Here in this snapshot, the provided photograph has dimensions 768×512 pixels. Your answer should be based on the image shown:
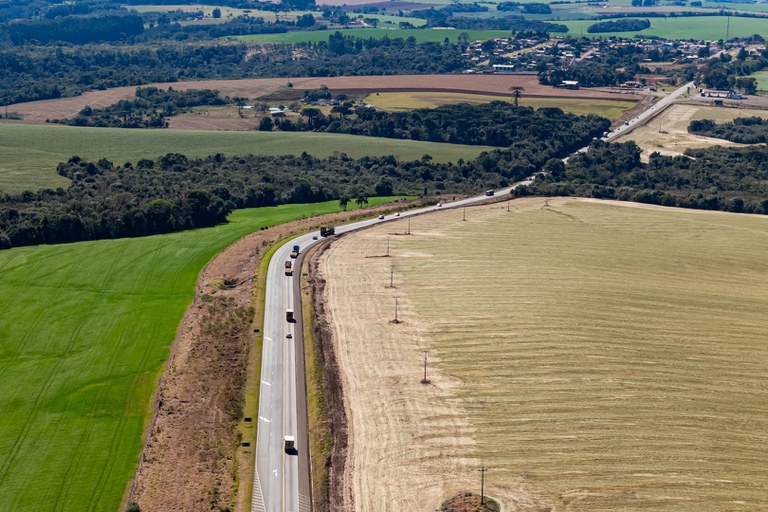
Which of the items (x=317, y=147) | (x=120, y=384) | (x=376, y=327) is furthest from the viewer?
(x=317, y=147)

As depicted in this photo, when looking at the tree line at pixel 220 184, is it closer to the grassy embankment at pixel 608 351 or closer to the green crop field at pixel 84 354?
the green crop field at pixel 84 354

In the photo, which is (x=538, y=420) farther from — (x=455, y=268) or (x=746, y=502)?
(x=455, y=268)

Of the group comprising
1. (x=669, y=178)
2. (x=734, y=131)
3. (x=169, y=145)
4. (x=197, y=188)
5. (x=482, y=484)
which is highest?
(x=734, y=131)

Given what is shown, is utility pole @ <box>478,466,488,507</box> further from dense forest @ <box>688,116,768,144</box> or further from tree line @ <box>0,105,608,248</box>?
dense forest @ <box>688,116,768,144</box>

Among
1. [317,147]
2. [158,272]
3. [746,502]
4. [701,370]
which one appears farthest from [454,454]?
[317,147]

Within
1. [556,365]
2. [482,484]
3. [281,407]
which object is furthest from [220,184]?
[482,484]

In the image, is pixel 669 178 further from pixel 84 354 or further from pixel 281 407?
pixel 84 354

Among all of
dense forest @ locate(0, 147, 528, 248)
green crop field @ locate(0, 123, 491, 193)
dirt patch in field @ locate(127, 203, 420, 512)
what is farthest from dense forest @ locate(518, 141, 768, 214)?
dirt patch in field @ locate(127, 203, 420, 512)
